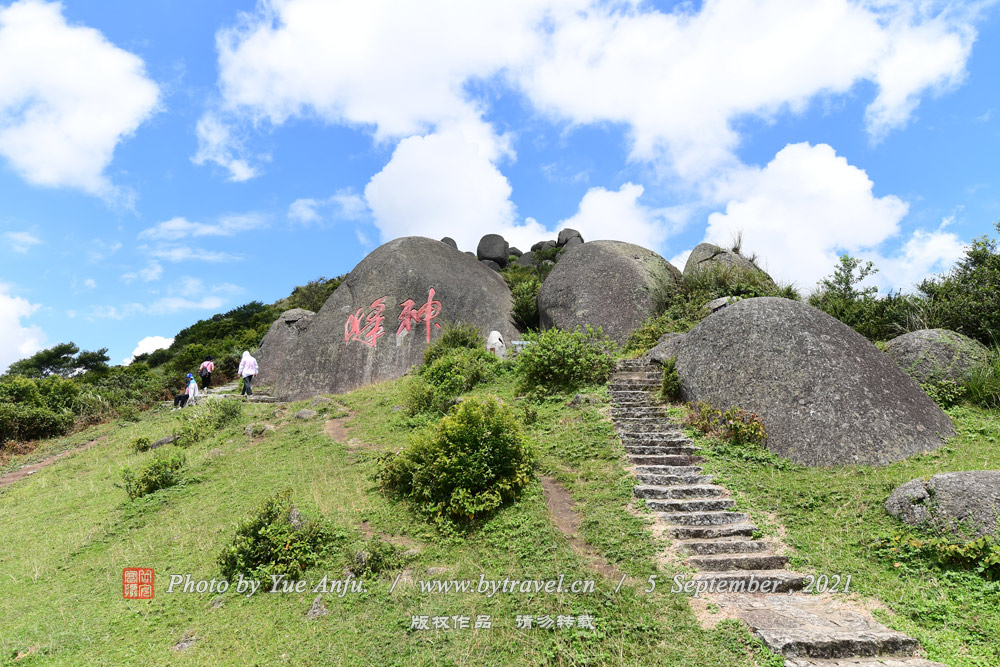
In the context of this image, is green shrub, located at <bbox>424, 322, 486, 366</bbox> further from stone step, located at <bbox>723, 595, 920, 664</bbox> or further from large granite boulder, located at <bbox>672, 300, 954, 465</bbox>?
stone step, located at <bbox>723, 595, 920, 664</bbox>

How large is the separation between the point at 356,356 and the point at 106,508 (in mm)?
11283

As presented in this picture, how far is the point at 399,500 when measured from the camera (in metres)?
8.78

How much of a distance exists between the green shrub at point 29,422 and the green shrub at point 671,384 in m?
21.8

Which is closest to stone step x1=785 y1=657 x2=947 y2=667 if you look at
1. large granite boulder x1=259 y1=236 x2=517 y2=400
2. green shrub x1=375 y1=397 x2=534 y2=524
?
green shrub x1=375 y1=397 x2=534 y2=524

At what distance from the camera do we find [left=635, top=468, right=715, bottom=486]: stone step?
9.01 metres

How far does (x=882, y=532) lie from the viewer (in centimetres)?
736

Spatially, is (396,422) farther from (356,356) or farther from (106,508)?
(356,356)

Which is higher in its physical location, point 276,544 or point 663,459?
point 663,459

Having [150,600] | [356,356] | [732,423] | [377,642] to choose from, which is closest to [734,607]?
[377,642]

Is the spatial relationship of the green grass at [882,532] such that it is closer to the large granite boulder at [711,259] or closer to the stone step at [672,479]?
the stone step at [672,479]

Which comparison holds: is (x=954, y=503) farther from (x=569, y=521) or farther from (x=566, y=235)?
(x=566, y=235)

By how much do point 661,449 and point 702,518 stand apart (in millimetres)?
2237

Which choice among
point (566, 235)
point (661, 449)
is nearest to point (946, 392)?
point (661, 449)

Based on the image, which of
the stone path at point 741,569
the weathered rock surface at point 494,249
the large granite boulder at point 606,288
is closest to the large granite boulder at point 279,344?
the large granite boulder at point 606,288
